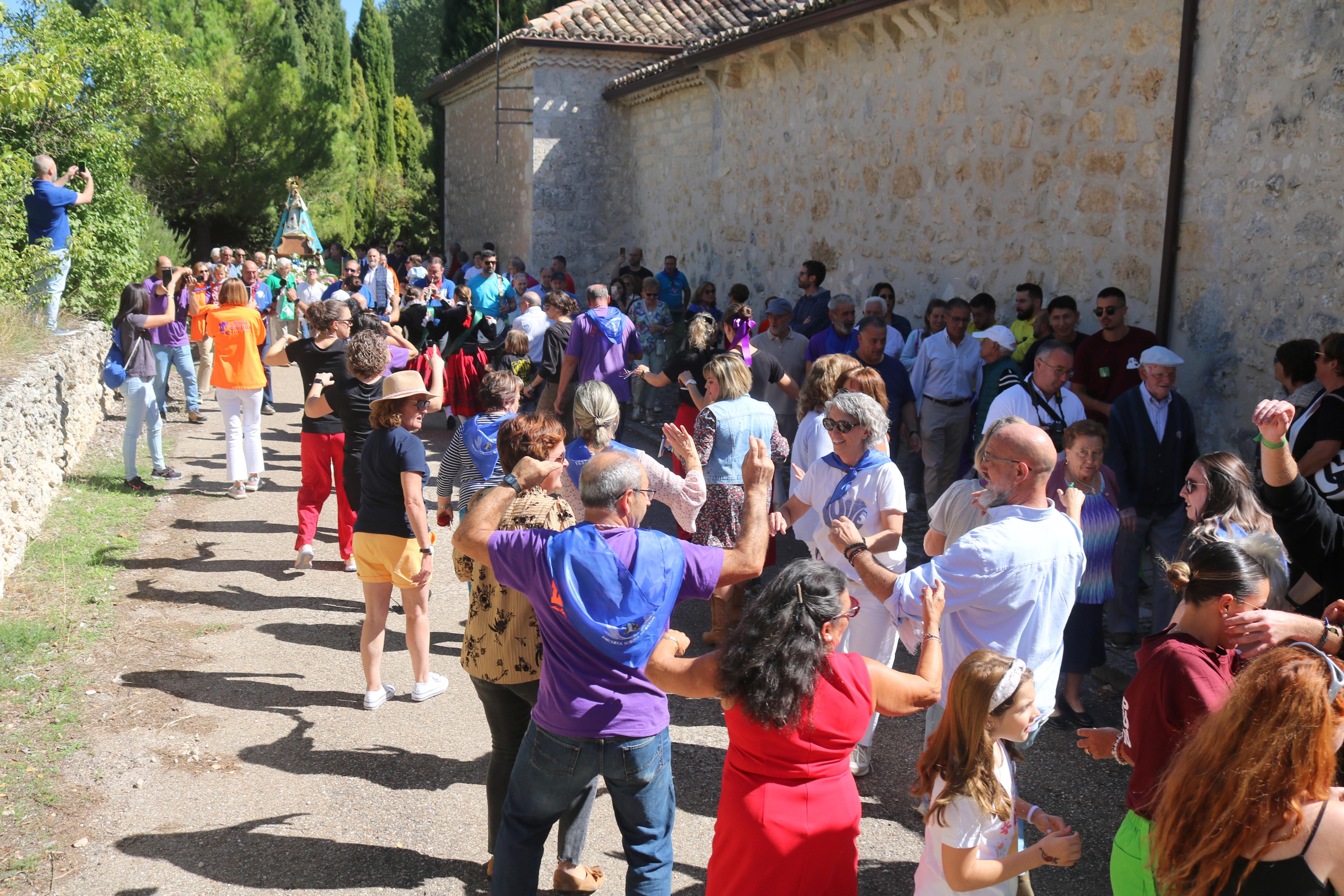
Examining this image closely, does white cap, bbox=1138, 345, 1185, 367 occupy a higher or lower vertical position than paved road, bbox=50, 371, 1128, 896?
higher

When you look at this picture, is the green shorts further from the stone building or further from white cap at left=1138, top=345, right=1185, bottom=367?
the stone building

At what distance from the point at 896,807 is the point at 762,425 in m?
2.25

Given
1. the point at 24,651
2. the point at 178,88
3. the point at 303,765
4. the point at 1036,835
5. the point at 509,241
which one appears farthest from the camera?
the point at 509,241

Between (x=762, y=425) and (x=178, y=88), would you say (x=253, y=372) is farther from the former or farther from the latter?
(x=178, y=88)

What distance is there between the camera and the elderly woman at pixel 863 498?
4.31 meters

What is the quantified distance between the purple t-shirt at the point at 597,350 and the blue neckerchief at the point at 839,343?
176 centimetres

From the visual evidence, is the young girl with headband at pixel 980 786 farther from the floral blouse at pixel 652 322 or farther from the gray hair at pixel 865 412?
the floral blouse at pixel 652 322

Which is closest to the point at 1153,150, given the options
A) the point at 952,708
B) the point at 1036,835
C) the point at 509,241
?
the point at 1036,835

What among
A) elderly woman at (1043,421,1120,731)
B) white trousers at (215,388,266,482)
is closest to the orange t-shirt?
white trousers at (215,388,266,482)

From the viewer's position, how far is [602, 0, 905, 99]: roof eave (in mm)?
11195

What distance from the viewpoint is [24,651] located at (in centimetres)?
559

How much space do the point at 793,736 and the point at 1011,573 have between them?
111cm

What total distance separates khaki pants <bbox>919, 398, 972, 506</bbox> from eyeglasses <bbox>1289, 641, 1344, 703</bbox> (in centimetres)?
584

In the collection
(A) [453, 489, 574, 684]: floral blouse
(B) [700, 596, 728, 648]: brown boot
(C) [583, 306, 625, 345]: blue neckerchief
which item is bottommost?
(B) [700, 596, 728, 648]: brown boot
